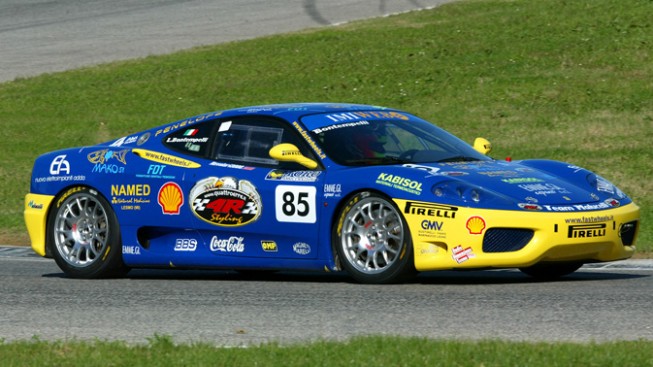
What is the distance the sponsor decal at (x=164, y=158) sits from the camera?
10.4 meters

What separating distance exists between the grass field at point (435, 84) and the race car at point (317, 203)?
5427 millimetres

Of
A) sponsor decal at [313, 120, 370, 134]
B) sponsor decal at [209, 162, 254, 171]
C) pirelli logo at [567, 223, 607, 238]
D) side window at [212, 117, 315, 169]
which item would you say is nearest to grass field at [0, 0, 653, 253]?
side window at [212, 117, 315, 169]

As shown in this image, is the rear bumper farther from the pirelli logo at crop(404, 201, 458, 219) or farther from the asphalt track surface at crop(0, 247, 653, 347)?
the pirelli logo at crop(404, 201, 458, 219)

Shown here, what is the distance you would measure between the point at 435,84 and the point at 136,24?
9.98 meters

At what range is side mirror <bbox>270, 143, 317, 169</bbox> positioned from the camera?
32.1 feet

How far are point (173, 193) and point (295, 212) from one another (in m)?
1.10

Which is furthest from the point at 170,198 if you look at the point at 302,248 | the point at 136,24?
the point at 136,24

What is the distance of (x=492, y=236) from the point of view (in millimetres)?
9094

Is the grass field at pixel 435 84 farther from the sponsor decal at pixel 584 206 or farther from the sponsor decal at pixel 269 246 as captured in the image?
the sponsor decal at pixel 269 246

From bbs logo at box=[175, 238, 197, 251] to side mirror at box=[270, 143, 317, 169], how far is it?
96 centimetres

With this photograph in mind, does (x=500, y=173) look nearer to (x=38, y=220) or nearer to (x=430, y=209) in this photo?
(x=430, y=209)

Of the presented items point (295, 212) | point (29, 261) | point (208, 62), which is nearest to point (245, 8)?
point (208, 62)

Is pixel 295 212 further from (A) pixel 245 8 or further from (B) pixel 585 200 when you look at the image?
(A) pixel 245 8

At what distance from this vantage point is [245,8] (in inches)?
1208
